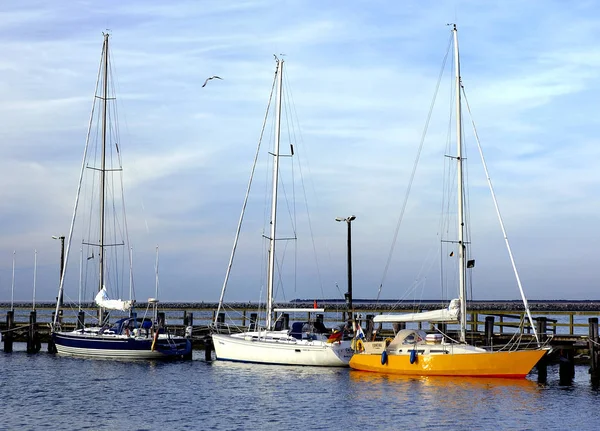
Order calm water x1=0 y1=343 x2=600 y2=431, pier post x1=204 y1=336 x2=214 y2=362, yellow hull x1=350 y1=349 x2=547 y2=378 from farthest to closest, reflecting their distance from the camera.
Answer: pier post x1=204 y1=336 x2=214 y2=362, yellow hull x1=350 y1=349 x2=547 y2=378, calm water x1=0 y1=343 x2=600 y2=431

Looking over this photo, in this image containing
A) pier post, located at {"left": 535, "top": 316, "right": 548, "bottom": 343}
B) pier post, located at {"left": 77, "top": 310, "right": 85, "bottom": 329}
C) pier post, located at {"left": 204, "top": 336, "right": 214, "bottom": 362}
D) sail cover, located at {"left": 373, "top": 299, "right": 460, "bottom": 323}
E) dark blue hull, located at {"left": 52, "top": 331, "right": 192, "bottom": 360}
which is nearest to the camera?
pier post, located at {"left": 535, "top": 316, "right": 548, "bottom": 343}

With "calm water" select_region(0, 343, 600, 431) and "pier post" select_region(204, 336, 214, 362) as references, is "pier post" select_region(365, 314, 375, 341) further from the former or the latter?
"pier post" select_region(204, 336, 214, 362)

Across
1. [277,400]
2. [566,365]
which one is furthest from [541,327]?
[277,400]

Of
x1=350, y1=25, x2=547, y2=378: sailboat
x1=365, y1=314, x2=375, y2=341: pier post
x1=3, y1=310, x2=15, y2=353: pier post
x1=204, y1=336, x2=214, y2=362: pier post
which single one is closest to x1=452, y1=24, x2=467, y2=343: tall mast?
x1=350, y1=25, x2=547, y2=378: sailboat

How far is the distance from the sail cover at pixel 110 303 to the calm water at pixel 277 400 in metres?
6.35

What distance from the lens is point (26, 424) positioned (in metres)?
28.4

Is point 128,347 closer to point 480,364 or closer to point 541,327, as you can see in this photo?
point 480,364

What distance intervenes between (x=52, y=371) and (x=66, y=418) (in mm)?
14541

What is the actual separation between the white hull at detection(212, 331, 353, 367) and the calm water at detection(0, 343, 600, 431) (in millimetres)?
667

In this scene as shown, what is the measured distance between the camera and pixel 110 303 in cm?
5000

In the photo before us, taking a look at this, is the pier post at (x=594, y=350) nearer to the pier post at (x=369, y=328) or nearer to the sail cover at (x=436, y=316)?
the sail cover at (x=436, y=316)

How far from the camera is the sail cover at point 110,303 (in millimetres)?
49938

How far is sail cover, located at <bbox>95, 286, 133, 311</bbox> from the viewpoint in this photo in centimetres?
4994

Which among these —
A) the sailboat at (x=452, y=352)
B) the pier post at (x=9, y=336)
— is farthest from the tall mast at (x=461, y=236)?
the pier post at (x=9, y=336)
